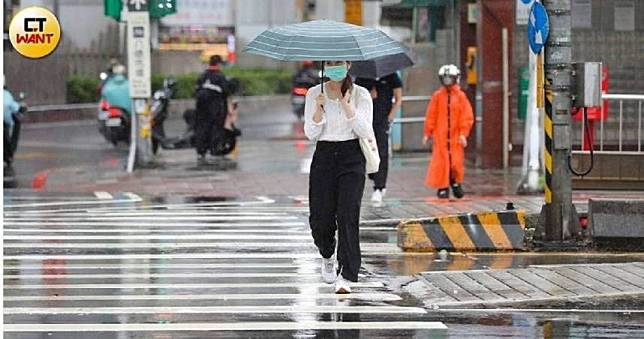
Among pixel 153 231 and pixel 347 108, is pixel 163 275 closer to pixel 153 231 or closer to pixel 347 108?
pixel 347 108

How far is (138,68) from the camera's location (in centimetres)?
2170

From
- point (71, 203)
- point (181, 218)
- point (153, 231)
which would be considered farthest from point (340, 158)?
point (71, 203)

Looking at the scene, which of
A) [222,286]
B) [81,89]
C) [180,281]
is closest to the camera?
[222,286]

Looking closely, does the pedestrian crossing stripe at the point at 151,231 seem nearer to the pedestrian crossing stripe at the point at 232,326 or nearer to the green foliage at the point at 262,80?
the pedestrian crossing stripe at the point at 232,326

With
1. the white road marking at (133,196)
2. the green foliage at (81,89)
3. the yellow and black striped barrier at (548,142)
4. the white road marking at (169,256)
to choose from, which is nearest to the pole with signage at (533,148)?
the yellow and black striped barrier at (548,142)

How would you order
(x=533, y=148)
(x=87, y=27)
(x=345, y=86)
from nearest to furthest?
(x=345, y=86) < (x=533, y=148) < (x=87, y=27)

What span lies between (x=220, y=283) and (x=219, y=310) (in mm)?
1263

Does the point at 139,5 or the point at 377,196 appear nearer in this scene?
the point at 377,196

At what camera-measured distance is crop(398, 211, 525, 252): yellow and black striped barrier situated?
12.8 metres

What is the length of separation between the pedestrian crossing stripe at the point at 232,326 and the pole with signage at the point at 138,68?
1278cm

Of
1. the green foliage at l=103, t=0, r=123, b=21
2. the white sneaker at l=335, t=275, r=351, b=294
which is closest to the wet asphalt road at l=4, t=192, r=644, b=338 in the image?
the white sneaker at l=335, t=275, r=351, b=294

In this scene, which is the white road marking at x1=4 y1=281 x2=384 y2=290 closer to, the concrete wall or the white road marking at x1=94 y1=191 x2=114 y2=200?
the white road marking at x1=94 y1=191 x2=114 y2=200

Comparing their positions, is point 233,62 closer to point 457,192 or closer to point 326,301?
point 457,192

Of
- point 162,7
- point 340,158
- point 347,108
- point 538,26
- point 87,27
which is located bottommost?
point 340,158
